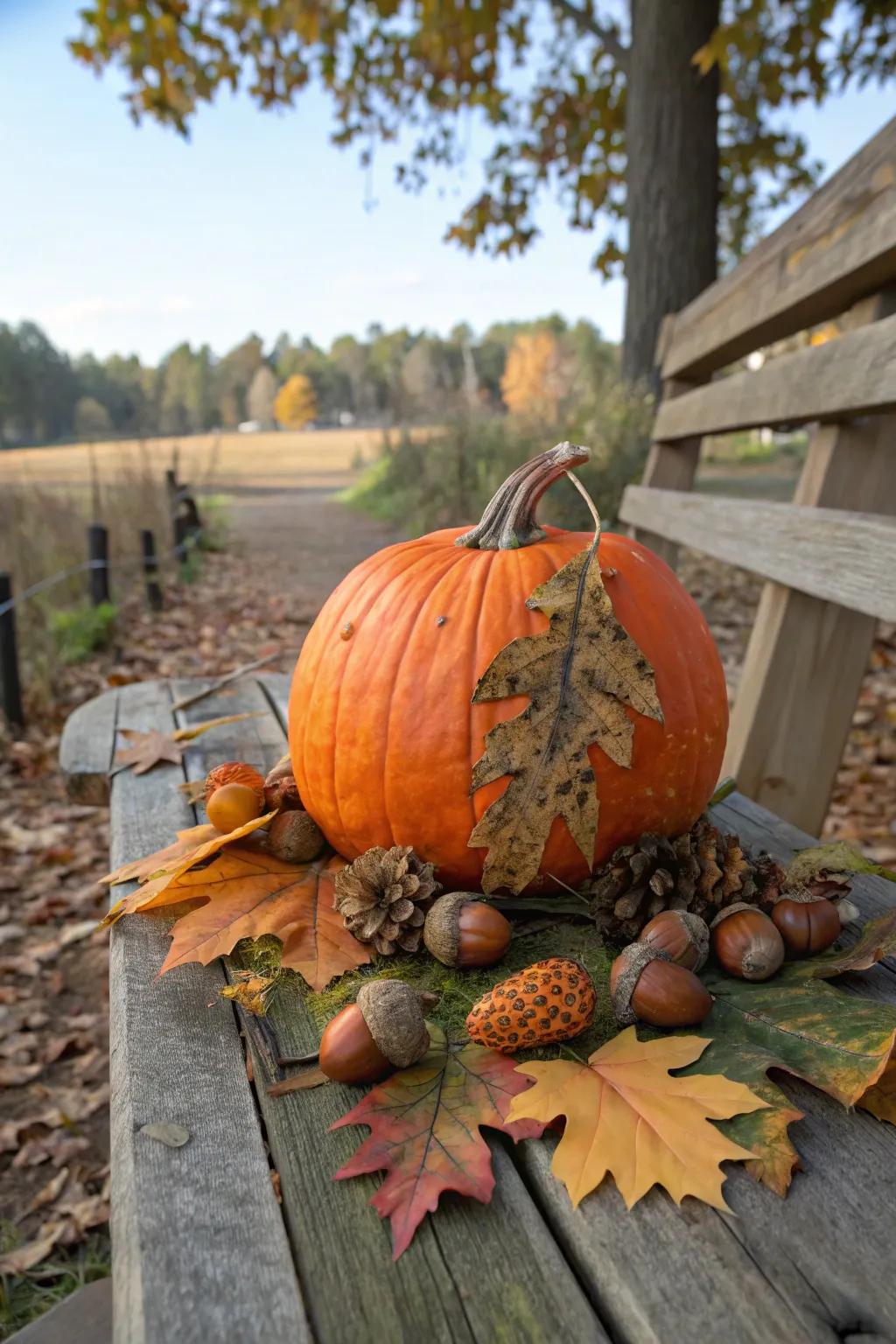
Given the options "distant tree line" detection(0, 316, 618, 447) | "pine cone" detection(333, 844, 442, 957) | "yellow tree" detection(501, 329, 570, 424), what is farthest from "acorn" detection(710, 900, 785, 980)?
"distant tree line" detection(0, 316, 618, 447)

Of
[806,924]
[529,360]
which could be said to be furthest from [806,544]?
[529,360]

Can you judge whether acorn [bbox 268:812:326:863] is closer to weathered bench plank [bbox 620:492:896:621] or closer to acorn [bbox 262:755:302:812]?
acorn [bbox 262:755:302:812]

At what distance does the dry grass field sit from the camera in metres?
9.75

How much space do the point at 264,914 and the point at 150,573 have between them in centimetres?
701

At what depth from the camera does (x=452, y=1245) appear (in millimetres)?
761

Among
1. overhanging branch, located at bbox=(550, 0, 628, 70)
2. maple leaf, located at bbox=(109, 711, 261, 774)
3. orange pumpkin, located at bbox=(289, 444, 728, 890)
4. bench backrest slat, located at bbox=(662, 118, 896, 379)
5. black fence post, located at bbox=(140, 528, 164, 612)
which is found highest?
overhanging branch, located at bbox=(550, 0, 628, 70)

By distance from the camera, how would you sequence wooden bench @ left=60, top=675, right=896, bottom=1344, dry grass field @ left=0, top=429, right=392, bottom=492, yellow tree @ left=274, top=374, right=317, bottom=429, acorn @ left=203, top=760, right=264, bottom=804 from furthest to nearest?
yellow tree @ left=274, top=374, right=317, bottom=429
dry grass field @ left=0, top=429, right=392, bottom=492
acorn @ left=203, top=760, right=264, bottom=804
wooden bench @ left=60, top=675, right=896, bottom=1344

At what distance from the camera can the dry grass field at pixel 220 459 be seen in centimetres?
975

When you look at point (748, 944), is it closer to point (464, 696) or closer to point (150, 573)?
point (464, 696)

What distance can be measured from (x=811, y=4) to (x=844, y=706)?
24.1 feet

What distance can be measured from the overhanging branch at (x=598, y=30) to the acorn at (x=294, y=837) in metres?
7.49

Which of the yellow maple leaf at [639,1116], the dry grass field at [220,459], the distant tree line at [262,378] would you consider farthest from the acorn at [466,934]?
the distant tree line at [262,378]

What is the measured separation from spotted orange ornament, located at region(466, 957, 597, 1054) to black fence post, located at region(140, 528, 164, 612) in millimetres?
7109

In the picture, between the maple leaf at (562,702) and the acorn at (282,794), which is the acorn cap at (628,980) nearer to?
the maple leaf at (562,702)
